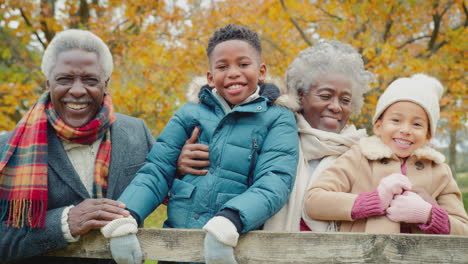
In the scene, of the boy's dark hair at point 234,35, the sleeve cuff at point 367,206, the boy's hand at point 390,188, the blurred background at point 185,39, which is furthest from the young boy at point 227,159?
the blurred background at point 185,39

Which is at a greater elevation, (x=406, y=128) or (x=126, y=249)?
(x=406, y=128)

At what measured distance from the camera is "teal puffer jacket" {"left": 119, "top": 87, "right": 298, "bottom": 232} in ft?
7.66

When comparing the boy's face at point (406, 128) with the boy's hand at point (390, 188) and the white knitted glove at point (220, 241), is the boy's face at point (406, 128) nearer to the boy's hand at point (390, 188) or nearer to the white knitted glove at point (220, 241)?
the boy's hand at point (390, 188)

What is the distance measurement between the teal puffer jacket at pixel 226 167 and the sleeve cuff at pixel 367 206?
1.17 ft

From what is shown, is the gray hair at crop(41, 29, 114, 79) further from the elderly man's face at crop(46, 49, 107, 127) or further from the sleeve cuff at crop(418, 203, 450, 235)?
the sleeve cuff at crop(418, 203, 450, 235)

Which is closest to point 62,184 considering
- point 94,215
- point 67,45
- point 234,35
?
point 94,215

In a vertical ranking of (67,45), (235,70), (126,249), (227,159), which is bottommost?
(126,249)

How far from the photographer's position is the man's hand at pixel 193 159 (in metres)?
2.47

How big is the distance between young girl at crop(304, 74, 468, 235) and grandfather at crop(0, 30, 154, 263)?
1124 millimetres

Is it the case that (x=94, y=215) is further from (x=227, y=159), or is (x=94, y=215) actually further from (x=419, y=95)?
(x=419, y=95)

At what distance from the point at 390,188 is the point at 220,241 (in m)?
0.89

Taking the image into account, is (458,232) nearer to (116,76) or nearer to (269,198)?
→ (269,198)

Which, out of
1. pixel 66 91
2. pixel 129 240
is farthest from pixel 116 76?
pixel 129 240

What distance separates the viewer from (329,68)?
273 cm
